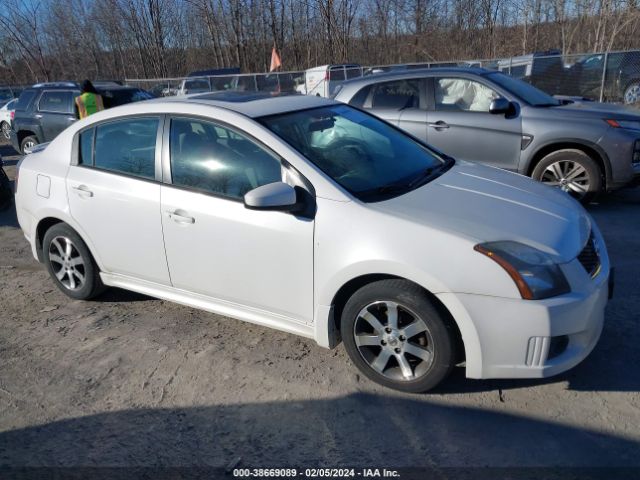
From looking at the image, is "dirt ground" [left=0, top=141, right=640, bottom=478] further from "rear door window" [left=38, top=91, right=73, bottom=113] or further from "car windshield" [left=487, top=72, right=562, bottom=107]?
"rear door window" [left=38, top=91, right=73, bottom=113]

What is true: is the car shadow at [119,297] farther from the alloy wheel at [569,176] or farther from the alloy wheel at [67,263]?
the alloy wheel at [569,176]

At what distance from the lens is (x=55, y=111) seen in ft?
37.7

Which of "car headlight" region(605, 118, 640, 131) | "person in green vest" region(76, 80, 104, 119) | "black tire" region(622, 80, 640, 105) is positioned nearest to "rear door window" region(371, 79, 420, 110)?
"car headlight" region(605, 118, 640, 131)

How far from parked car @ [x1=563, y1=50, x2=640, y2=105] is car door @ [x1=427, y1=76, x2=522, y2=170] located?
853 centimetres

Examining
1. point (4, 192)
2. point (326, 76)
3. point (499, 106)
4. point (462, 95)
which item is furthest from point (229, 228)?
point (326, 76)

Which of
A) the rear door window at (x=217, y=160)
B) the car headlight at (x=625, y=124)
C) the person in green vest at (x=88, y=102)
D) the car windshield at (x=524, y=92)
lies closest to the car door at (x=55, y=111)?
the person in green vest at (x=88, y=102)

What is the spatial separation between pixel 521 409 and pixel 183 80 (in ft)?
63.6

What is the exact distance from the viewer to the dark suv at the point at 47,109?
448 inches

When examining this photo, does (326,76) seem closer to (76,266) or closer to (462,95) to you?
(462,95)

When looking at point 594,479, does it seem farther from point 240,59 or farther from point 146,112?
point 240,59

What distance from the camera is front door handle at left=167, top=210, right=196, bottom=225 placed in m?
3.45

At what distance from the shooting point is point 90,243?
413 cm

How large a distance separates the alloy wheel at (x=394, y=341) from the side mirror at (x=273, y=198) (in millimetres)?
737

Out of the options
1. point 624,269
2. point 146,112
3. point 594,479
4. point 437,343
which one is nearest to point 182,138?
point 146,112
